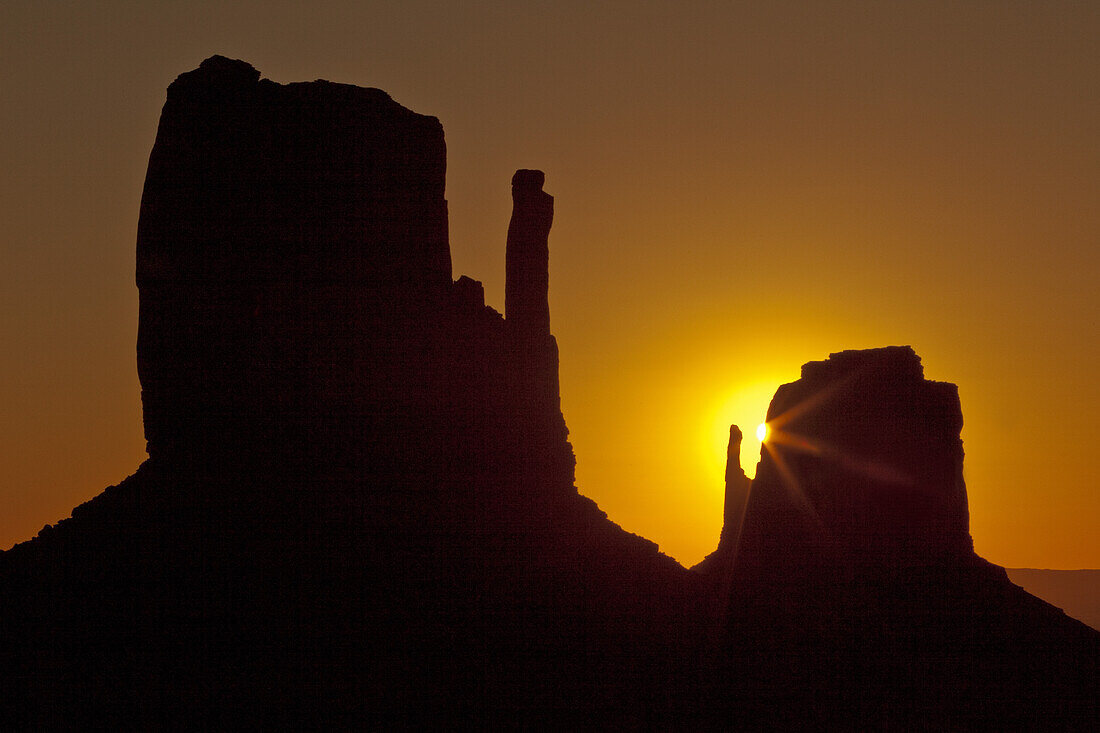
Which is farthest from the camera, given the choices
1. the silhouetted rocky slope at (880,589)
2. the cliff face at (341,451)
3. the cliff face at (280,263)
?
the silhouetted rocky slope at (880,589)

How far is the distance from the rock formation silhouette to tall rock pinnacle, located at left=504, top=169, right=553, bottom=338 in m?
0.10

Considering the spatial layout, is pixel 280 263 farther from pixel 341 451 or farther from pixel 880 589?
pixel 880 589

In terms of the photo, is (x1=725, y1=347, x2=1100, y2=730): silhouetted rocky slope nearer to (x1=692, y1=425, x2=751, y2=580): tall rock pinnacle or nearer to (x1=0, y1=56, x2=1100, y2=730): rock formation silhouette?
(x1=0, y1=56, x2=1100, y2=730): rock formation silhouette

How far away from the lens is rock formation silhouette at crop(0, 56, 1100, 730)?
Answer: 112 ft

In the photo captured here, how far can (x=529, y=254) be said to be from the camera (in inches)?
1742

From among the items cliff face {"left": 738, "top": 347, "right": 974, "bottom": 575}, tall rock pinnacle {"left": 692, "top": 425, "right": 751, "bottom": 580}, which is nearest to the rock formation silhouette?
cliff face {"left": 738, "top": 347, "right": 974, "bottom": 575}

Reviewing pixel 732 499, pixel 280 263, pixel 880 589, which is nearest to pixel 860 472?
pixel 880 589

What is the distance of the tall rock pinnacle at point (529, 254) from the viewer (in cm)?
4366

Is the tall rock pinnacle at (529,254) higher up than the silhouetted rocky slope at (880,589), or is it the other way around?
the tall rock pinnacle at (529,254)

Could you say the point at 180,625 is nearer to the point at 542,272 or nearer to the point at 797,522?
the point at 542,272

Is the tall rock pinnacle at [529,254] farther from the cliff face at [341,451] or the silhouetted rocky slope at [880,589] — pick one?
the silhouetted rocky slope at [880,589]

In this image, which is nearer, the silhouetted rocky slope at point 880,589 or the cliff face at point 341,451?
the cliff face at point 341,451

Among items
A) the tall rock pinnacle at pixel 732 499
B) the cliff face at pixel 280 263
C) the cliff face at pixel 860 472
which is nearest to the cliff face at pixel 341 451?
the cliff face at pixel 280 263

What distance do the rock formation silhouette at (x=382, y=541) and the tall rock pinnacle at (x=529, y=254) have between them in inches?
3.9
